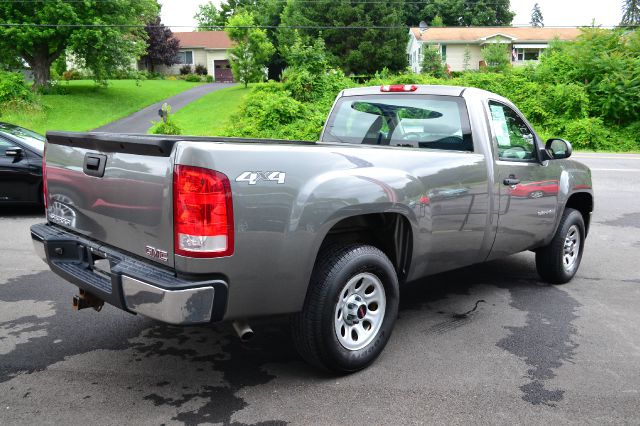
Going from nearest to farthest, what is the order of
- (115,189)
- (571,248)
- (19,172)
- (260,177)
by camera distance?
1. (260,177)
2. (115,189)
3. (571,248)
4. (19,172)

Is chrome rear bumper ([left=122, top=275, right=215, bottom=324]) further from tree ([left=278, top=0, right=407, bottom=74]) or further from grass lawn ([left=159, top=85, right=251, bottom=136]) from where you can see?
tree ([left=278, top=0, right=407, bottom=74])

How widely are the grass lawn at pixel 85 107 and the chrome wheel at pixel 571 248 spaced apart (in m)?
25.9

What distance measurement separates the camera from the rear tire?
5.64m

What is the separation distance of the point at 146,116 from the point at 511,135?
1254 inches

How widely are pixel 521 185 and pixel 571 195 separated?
1097 millimetres

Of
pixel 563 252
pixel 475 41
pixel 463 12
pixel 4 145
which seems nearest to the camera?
pixel 563 252

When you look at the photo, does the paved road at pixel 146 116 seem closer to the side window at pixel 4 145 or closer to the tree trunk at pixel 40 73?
the tree trunk at pixel 40 73

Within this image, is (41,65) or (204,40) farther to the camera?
(204,40)

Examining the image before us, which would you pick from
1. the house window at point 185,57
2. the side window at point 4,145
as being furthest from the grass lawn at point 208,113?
the house window at point 185,57

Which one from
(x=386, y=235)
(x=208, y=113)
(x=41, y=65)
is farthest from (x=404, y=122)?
(x=41, y=65)

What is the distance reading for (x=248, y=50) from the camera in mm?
49656

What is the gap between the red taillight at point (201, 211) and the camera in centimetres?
292

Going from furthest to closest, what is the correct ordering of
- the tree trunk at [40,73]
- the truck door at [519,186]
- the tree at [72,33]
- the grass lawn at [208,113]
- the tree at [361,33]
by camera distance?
the tree at [361,33] → the tree trunk at [40,73] → the tree at [72,33] → the grass lawn at [208,113] → the truck door at [519,186]

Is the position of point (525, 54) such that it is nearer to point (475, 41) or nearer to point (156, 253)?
point (475, 41)
